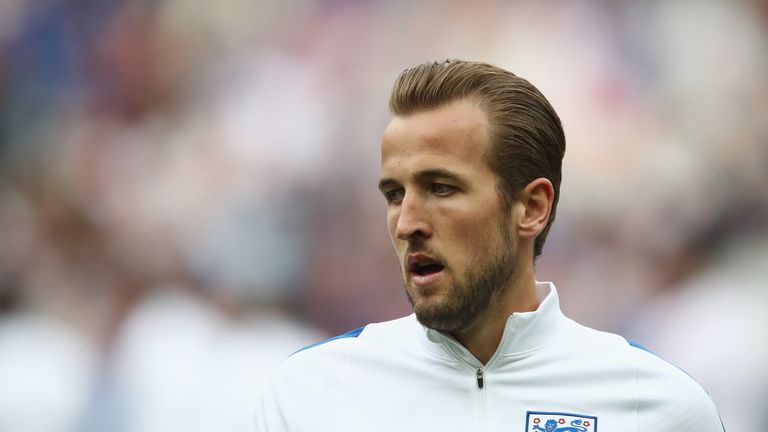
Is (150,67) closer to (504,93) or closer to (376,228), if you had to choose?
(376,228)

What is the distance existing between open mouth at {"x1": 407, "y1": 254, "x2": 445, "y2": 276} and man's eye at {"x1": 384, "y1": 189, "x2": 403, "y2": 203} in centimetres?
15

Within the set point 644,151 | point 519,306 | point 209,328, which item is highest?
point 644,151

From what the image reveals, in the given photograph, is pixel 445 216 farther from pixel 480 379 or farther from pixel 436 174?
pixel 480 379

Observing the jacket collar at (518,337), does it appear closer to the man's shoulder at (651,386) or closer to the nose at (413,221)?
the man's shoulder at (651,386)

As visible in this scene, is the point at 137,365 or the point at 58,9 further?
the point at 58,9

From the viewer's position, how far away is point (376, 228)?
4.98m

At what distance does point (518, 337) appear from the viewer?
2299mm

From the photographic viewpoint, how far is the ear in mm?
2359

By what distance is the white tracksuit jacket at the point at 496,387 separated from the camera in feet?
7.23

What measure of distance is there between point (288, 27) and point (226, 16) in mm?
336

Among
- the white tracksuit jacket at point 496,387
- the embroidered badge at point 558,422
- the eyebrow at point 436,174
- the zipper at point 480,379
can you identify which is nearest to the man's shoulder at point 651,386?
the white tracksuit jacket at point 496,387

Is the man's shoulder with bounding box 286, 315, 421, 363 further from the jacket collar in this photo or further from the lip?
the lip

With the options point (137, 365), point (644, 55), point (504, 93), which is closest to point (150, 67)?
point (137, 365)

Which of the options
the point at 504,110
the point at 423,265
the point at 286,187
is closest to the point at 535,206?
the point at 504,110
